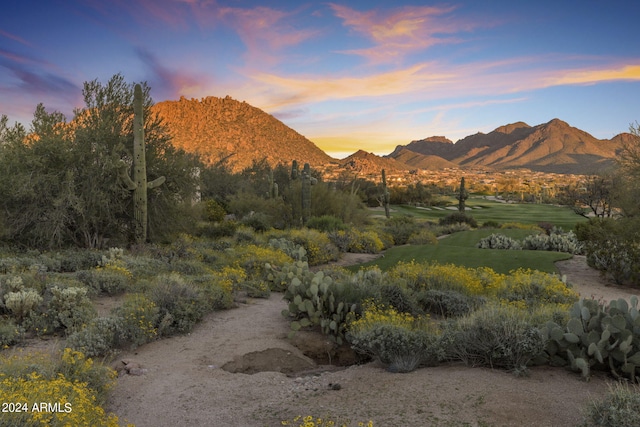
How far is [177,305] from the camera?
873cm

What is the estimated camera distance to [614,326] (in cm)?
562

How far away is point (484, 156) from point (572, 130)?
115 feet

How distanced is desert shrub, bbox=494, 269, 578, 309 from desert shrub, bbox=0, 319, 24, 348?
8.97 meters

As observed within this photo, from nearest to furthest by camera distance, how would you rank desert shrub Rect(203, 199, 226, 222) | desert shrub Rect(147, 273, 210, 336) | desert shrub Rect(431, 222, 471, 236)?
desert shrub Rect(147, 273, 210, 336) → desert shrub Rect(203, 199, 226, 222) → desert shrub Rect(431, 222, 471, 236)

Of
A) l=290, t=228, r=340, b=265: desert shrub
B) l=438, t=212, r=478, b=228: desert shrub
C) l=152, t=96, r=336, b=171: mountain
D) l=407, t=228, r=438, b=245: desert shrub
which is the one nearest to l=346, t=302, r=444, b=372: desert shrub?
l=290, t=228, r=340, b=265: desert shrub

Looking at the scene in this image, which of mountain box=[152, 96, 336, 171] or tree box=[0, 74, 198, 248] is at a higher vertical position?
mountain box=[152, 96, 336, 171]

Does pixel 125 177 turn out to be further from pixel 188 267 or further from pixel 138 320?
pixel 138 320

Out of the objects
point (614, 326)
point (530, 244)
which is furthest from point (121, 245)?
point (530, 244)

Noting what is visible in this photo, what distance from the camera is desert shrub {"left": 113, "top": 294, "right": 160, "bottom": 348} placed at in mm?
7532

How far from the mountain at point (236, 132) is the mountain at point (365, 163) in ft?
19.0

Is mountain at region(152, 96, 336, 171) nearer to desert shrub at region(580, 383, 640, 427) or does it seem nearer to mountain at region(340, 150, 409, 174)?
mountain at region(340, 150, 409, 174)

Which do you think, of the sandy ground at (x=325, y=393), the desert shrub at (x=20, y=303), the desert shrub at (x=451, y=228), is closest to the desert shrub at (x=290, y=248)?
the sandy ground at (x=325, y=393)

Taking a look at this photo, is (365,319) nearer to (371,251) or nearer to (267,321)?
(267,321)

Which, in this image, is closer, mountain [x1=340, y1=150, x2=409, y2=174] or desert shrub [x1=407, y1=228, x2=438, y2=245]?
desert shrub [x1=407, y1=228, x2=438, y2=245]
